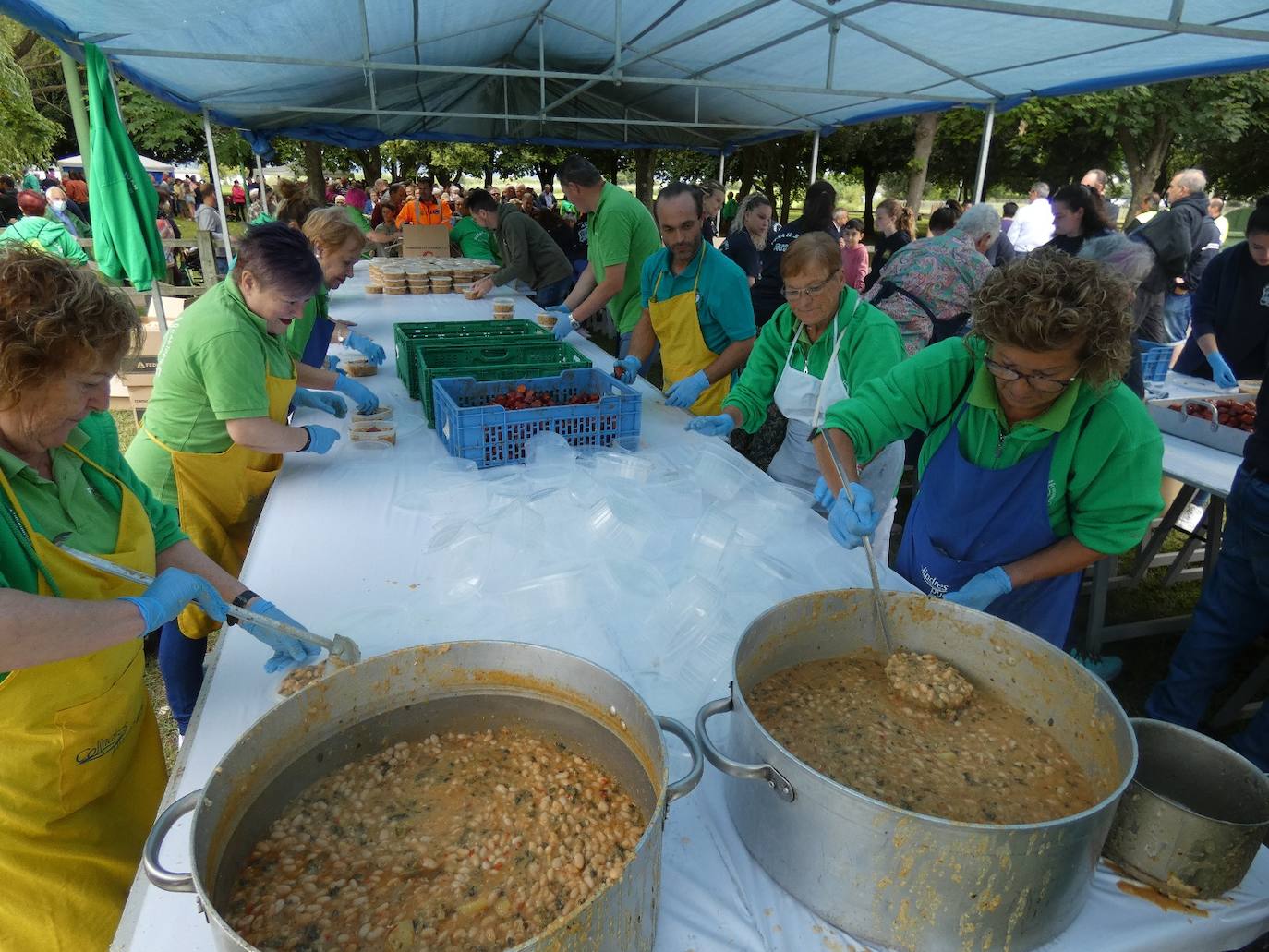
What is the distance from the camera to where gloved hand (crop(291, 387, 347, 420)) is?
10.1 feet

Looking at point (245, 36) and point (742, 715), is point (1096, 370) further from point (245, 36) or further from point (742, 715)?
point (245, 36)

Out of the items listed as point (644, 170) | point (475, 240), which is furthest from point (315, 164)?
point (475, 240)

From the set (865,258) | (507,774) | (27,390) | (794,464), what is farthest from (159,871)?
(865,258)

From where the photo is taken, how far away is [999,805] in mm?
1160

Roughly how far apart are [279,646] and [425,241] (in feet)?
25.8

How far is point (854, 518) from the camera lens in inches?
75.4

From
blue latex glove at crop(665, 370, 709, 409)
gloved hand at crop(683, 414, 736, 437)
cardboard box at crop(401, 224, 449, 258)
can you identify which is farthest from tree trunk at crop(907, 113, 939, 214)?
gloved hand at crop(683, 414, 736, 437)

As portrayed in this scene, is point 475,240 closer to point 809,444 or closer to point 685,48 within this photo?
point 685,48

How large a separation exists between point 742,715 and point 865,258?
9.43 m

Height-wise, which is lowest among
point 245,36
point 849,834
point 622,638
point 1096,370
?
point 622,638

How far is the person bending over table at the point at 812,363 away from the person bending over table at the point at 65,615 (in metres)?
1.76

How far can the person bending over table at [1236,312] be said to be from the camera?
3.93 meters

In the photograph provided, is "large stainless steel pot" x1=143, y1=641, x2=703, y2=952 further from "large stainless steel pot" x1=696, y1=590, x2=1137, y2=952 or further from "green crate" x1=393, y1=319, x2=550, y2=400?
"green crate" x1=393, y1=319, x2=550, y2=400

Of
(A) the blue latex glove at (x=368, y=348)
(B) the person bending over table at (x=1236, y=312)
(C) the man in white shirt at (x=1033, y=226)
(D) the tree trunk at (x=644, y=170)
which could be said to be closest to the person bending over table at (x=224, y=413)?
(A) the blue latex glove at (x=368, y=348)
